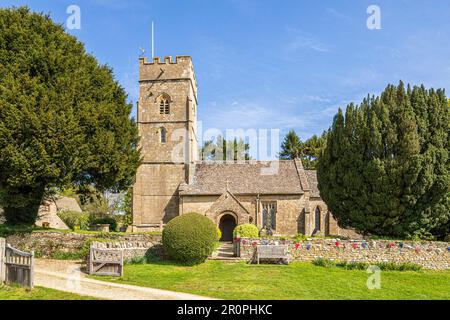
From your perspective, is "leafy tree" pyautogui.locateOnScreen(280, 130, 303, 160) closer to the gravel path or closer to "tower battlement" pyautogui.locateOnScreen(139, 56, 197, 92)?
"tower battlement" pyautogui.locateOnScreen(139, 56, 197, 92)

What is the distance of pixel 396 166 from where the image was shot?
19.5 meters

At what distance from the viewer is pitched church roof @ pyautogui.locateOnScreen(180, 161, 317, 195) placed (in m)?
33.2

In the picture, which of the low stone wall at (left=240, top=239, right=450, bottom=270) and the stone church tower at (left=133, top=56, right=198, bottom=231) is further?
the stone church tower at (left=133, top=56, right=198, bottom=231)

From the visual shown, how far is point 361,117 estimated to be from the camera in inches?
841

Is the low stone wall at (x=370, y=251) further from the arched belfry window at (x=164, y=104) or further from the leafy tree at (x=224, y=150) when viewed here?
the leafy tree at (x=224, y=150)

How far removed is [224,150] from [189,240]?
4594 centimetres

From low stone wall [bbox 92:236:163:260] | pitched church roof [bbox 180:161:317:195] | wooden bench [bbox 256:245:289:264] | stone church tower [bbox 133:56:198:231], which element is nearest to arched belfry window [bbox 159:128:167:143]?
stone church tower [bbox 133:56:198:231]

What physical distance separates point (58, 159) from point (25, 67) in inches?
202

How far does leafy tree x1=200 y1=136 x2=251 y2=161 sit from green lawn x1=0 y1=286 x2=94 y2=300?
50079mm

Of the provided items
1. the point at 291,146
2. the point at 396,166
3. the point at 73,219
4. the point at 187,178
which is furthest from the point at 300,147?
the point at 396,166

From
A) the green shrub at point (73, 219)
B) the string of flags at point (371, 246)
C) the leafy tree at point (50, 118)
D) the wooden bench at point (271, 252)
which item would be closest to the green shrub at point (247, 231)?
the string of flags at point (371, 246)

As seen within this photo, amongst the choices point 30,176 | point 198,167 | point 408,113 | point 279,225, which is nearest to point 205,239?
point 30,176

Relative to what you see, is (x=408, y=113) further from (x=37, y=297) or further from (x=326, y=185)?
(x=37, y=297)

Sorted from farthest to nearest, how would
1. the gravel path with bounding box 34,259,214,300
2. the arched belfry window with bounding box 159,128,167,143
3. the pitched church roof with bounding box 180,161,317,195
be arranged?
the arched belfry window with bounding box 159,128,167,143 → the pitched church roof with bounding box 180,161,317,195 → the gravel path with bounding box 34,259,214,300
